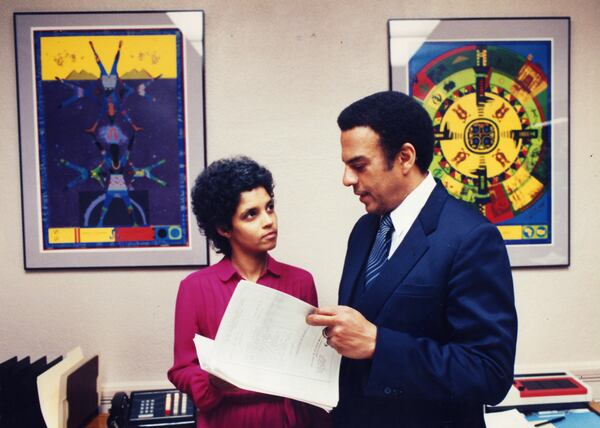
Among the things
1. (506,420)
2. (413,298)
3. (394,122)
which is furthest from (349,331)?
(506,420)

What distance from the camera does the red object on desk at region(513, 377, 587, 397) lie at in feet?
5.57

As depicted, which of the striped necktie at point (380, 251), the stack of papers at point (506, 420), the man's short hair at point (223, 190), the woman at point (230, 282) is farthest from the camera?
A: the stack of papers at point (506, 420)

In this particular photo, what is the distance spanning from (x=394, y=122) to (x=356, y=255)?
1.26 feet

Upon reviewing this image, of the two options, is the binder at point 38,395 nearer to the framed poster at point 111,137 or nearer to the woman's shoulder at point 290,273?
the framed poster at point 111,137

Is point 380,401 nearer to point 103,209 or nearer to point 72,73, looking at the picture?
point 103,209

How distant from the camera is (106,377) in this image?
6.19 feet

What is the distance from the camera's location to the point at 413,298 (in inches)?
39.4

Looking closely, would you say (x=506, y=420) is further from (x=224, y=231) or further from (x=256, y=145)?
(x=256, y=145)

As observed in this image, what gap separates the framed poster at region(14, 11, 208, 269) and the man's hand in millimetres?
1004

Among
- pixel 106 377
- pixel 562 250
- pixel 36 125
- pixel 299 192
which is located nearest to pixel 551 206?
pixel 562 250

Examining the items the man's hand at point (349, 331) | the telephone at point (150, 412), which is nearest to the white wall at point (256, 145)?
the telephone at point (150, 412)

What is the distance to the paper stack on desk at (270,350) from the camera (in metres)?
0.99

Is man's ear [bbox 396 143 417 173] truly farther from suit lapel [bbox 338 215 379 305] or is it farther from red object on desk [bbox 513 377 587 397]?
red object on desk [bbox 513 377 587 397]

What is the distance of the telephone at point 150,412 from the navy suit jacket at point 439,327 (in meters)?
0.70
